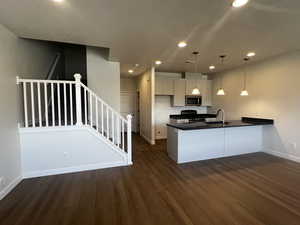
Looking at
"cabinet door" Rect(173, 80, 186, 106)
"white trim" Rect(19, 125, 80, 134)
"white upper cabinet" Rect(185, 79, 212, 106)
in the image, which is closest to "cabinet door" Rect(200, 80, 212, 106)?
"white upper cabinet" Rect(185, 79, 212, 106)

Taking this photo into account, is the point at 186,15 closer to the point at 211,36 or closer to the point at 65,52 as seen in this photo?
the point at 211,36

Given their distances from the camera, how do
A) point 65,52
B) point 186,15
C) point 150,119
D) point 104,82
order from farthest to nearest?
point 65,52, point 150,119, point 104,82, point 186,15

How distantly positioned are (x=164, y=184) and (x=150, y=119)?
2.82 meters

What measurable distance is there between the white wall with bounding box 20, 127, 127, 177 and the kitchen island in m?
1.56

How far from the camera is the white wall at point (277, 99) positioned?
366 cm

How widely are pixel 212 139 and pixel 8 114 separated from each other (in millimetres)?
4297

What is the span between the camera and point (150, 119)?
209 inches

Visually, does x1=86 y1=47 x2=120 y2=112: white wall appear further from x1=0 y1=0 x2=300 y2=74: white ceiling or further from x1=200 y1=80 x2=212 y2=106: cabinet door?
x1=200 y1=80 x2=212 y2=106: cabinet door

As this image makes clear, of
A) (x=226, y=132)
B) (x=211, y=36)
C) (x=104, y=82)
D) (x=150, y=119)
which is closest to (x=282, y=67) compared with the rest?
(x=226, y=132)

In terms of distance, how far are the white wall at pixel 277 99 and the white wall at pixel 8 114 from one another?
5.91 m

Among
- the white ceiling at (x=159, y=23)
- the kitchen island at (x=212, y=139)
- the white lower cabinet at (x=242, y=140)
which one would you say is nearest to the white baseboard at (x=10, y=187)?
the white ceiling at (x=159, y=23)

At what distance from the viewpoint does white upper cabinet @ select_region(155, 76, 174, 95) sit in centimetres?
575

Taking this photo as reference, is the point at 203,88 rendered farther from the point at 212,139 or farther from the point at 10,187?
the point at 10,187

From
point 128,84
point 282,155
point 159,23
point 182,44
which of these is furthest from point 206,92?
point 159,23
